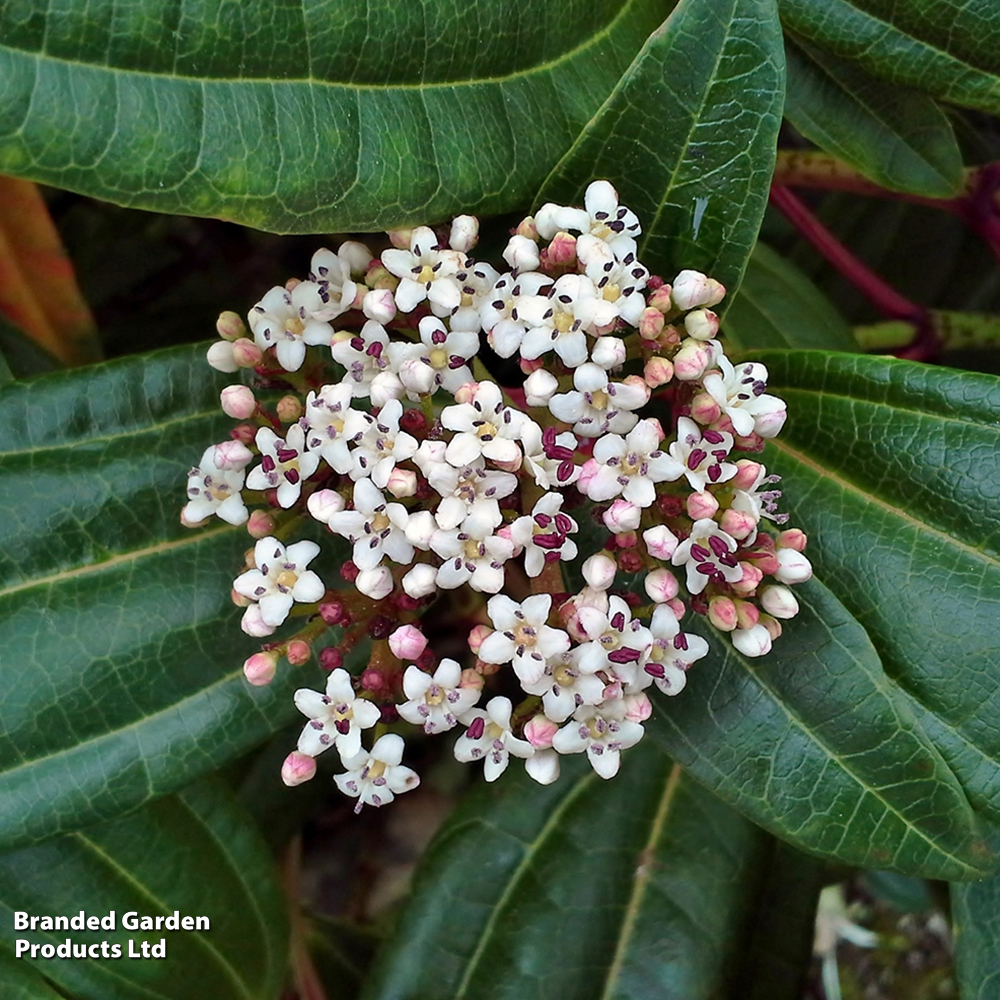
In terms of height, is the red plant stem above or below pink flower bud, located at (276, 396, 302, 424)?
above

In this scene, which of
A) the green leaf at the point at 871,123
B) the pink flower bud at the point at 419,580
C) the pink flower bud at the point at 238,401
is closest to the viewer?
the pink flower bud at the point at 419,580

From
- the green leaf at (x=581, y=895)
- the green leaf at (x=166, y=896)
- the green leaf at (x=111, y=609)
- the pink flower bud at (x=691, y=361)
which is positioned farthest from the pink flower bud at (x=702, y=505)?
the green leaf at (x=166, y=896)

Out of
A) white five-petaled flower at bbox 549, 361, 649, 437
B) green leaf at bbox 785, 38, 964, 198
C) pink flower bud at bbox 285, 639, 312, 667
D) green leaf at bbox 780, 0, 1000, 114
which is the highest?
green leaf at bbox 780, 0, 1000, 114

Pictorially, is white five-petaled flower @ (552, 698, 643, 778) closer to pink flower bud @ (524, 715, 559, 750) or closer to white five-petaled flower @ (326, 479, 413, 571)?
pink flower bud @ (524, 715, 559, 750)

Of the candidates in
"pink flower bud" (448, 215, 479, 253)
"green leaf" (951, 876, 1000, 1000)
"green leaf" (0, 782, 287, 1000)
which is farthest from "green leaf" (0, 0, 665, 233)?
"green leaf" (951, 876, 1000, 1000)

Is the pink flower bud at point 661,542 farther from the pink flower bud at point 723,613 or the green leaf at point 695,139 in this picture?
the green leaf at point 695,139

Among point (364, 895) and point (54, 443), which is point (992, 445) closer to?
point (54, 443)

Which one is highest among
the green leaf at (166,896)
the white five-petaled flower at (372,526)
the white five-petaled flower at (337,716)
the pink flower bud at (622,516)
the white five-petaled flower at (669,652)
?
the pink flower bud at (622,516)
